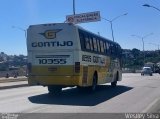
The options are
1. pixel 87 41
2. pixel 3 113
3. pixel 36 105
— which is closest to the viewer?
pixel 3 113

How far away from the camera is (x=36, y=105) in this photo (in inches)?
647

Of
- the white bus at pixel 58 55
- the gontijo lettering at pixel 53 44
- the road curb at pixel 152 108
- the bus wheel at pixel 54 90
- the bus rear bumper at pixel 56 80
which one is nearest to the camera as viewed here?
the road curb at pixel 152 108

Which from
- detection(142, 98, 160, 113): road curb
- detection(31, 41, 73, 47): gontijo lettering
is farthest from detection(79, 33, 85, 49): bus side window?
detection(142, 98, 160, 113): road curb

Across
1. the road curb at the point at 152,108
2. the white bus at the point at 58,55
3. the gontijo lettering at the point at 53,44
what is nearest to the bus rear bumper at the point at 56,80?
the white bus at the point at 58,55

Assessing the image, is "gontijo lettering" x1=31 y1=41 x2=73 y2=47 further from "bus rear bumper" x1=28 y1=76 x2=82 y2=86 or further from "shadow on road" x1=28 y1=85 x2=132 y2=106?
"shadow on road" x1=28 y1=85 x2=132 y2=106

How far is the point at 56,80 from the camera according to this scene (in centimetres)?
2019

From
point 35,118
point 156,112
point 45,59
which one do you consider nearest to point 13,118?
point 35,118

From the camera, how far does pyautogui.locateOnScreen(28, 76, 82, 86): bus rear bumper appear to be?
782 inches

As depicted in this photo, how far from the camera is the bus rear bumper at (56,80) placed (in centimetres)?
1986

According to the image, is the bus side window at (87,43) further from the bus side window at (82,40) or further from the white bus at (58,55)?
the bus side window at (82,40)

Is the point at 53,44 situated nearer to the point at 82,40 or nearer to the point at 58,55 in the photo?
the point at 58,55

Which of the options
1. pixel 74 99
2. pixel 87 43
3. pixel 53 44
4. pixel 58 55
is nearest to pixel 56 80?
pixel 58 55

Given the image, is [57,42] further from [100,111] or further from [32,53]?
[100,111]

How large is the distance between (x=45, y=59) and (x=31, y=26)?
1.79 metres
